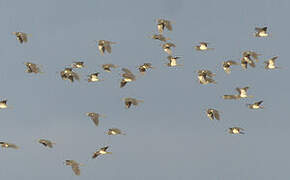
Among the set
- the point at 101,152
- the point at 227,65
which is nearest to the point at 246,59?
the point at 227,65

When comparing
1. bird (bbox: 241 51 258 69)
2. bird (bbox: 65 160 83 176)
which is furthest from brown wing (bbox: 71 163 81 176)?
bird (bbox: 241 51 258 69)

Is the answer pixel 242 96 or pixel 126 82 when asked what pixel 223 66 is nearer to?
pixel 242 96

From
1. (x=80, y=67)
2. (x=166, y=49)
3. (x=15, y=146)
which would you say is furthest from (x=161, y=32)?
(x=15, y=146)

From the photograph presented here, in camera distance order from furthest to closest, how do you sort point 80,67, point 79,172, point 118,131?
point 80,67
point 118,131
point 79,172

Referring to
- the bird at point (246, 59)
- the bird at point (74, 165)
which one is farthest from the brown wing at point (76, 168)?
the bird at point (246, 59)

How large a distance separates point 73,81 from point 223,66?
35536mm

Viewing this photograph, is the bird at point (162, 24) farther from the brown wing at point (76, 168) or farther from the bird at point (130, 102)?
the brown wing at point (76, 168)

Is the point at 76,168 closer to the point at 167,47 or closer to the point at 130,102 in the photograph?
the point at 130,102

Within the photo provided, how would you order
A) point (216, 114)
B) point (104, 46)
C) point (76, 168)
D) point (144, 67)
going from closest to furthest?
point (76, 168), point (216, 114), point (104, 46), point (144, 67)

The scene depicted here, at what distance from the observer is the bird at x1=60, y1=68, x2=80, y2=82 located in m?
180

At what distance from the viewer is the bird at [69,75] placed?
180 meters

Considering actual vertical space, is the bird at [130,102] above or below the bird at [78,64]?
below

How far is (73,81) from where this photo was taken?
583ft

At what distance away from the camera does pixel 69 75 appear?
592ft
